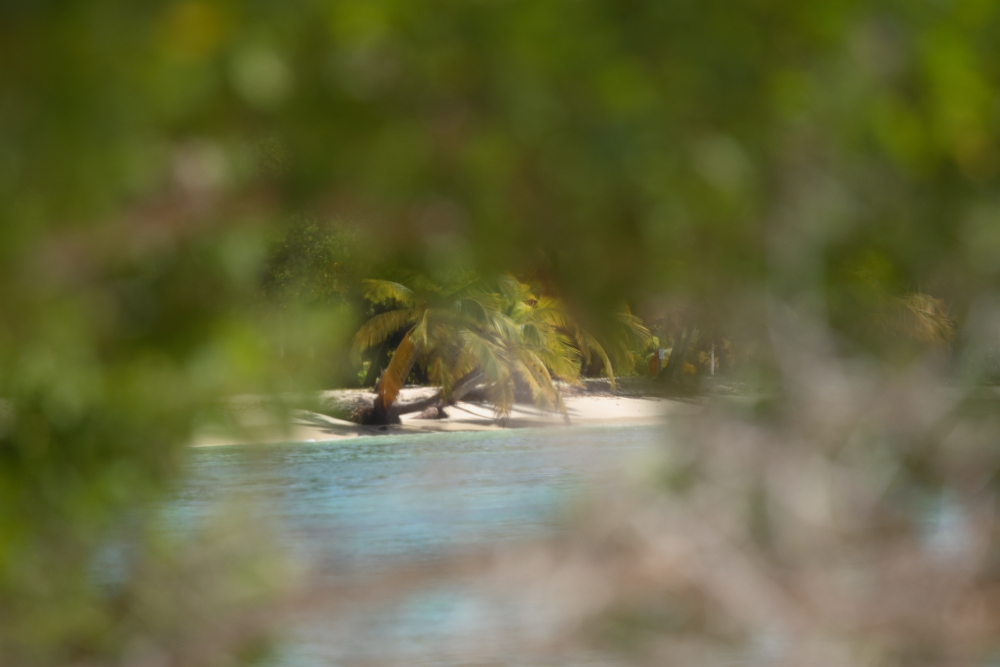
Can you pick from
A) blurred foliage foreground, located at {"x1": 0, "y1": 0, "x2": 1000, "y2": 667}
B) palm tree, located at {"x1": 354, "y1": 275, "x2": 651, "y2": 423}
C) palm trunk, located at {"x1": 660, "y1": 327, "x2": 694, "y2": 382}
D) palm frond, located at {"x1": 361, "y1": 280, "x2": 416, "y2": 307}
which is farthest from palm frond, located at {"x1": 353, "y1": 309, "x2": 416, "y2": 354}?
blurred foliage foreground, located at {"x1": 0, "y1": 0, "x2": 1000, "y2": 667}

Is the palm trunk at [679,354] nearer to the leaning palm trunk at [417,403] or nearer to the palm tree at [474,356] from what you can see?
the palm tree at [474,356]

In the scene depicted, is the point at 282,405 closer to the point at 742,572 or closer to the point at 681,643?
the point at 742,572

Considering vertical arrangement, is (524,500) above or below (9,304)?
below

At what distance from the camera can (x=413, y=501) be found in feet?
44.9

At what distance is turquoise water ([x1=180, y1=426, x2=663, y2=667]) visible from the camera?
274 inches

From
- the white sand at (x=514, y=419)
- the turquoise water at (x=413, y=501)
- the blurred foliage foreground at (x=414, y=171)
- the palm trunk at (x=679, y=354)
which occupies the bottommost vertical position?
the turquoise water at (x=413, y=501)

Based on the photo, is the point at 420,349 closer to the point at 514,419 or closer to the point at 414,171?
the point at 514,419

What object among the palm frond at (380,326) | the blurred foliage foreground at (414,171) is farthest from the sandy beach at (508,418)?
the blurred foliage foreground at (414,171)

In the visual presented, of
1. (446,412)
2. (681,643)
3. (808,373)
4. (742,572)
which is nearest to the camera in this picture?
(808,373)

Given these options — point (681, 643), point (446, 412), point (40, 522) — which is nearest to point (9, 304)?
point (40, 522)

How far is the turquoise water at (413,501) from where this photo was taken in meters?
6.96

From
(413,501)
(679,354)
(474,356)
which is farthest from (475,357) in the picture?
(679,354)

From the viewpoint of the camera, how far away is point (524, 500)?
476 inches

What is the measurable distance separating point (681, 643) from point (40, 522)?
3713 mm
